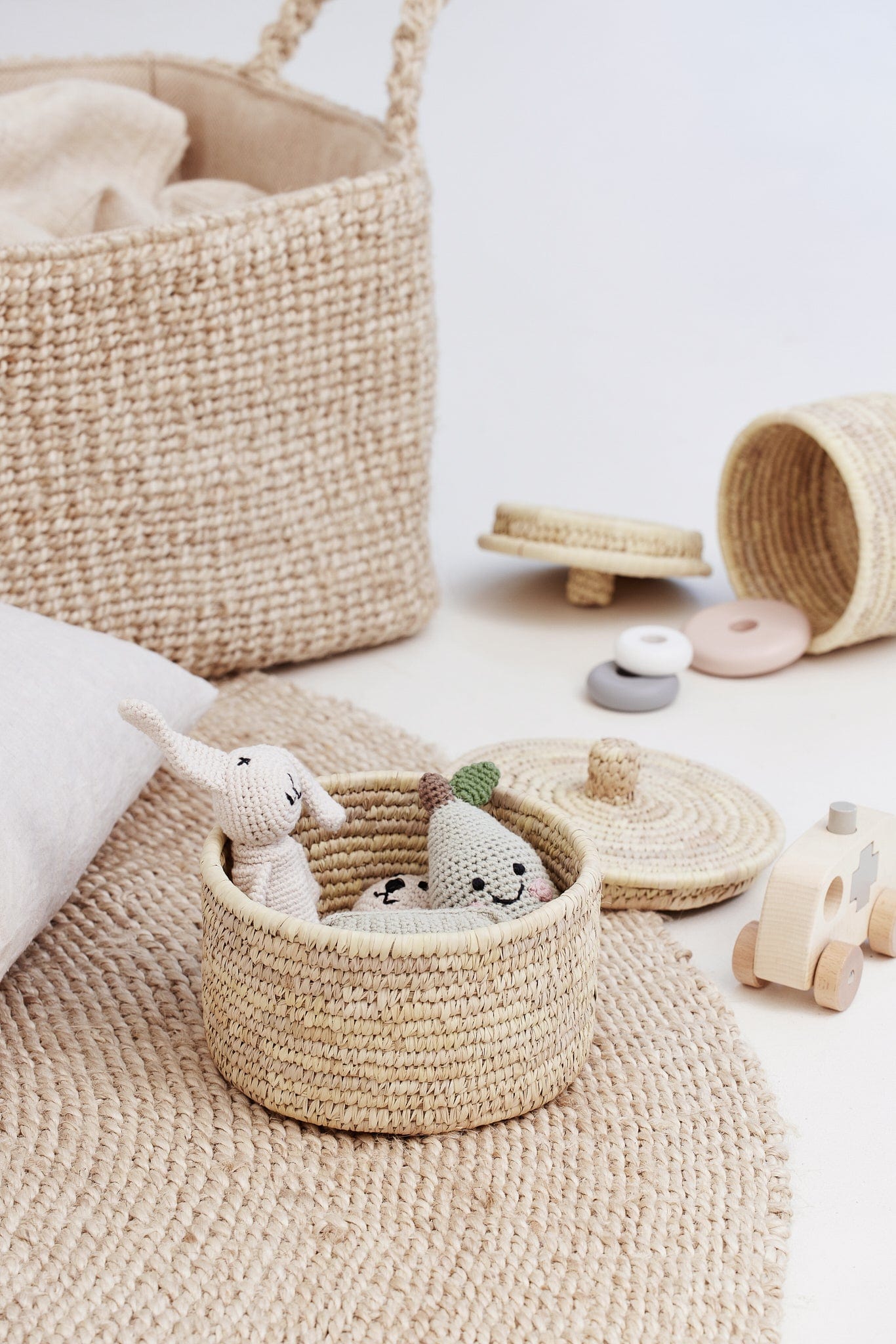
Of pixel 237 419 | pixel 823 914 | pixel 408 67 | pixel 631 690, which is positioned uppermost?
pixel 408 67

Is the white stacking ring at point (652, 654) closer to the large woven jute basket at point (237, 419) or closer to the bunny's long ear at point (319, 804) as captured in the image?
the large woven jute basket at point (237, 419)

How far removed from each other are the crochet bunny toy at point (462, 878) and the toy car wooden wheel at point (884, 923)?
0.90ft

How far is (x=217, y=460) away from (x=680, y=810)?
22.6 inches

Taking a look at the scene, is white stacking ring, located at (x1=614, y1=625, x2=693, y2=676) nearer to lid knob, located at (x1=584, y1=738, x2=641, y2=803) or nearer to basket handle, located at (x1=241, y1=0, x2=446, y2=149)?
lid knob, located at (x1=584, y1=738, x2=641, y2=803)

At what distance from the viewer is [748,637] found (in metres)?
1.64

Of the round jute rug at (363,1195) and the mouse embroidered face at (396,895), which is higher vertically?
the mouse embroidered face at (396,895)

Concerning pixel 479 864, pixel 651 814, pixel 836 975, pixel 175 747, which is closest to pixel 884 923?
pixel 836 975

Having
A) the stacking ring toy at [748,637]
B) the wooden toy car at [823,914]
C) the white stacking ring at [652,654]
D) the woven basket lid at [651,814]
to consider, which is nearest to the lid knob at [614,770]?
the woven basket lid at [651,814]

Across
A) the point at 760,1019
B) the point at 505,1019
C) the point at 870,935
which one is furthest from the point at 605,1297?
the point at 870,935

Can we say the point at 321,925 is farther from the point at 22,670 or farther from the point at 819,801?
the point at 819,801

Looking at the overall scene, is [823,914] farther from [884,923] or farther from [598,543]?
[598,543]

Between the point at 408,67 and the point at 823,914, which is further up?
the point at 408,67

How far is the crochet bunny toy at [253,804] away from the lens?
95 cm

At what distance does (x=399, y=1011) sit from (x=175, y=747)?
23 centimetres
